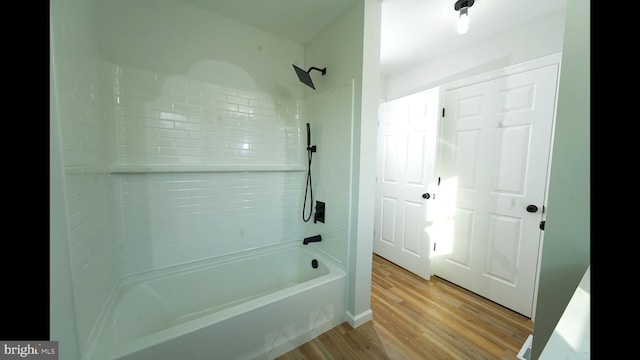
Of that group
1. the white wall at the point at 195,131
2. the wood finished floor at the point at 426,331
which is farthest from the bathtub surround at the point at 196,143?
the wood finished floor at the point at 426,331

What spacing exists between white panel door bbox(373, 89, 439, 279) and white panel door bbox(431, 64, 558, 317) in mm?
152

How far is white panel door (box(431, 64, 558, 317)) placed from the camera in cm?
165

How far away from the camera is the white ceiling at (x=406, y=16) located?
1.51m

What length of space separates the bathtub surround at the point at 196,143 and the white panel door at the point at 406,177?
0.96 m

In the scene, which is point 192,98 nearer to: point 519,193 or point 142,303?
point 142,303

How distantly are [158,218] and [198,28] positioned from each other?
4.67ft

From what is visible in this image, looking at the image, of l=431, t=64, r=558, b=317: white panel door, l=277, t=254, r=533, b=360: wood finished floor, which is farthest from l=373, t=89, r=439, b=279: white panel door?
l=277, t=254, r=533, b=360: wood finished floor

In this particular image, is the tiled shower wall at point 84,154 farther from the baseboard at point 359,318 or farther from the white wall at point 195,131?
the baseboard at point 359,318

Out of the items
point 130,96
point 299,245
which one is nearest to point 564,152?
point 299,245

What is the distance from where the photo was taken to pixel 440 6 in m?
1.54

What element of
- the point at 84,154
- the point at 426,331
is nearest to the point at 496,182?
the point at 426,331

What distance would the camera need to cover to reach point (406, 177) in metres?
2.42

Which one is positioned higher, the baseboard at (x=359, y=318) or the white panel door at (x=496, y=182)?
the white panel door at (x=496, y=182)

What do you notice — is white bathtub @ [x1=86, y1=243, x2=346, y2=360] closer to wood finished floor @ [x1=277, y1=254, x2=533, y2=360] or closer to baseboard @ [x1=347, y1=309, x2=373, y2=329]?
baseboard @ [x1=347, y1=309, x2=373, y2=329]
